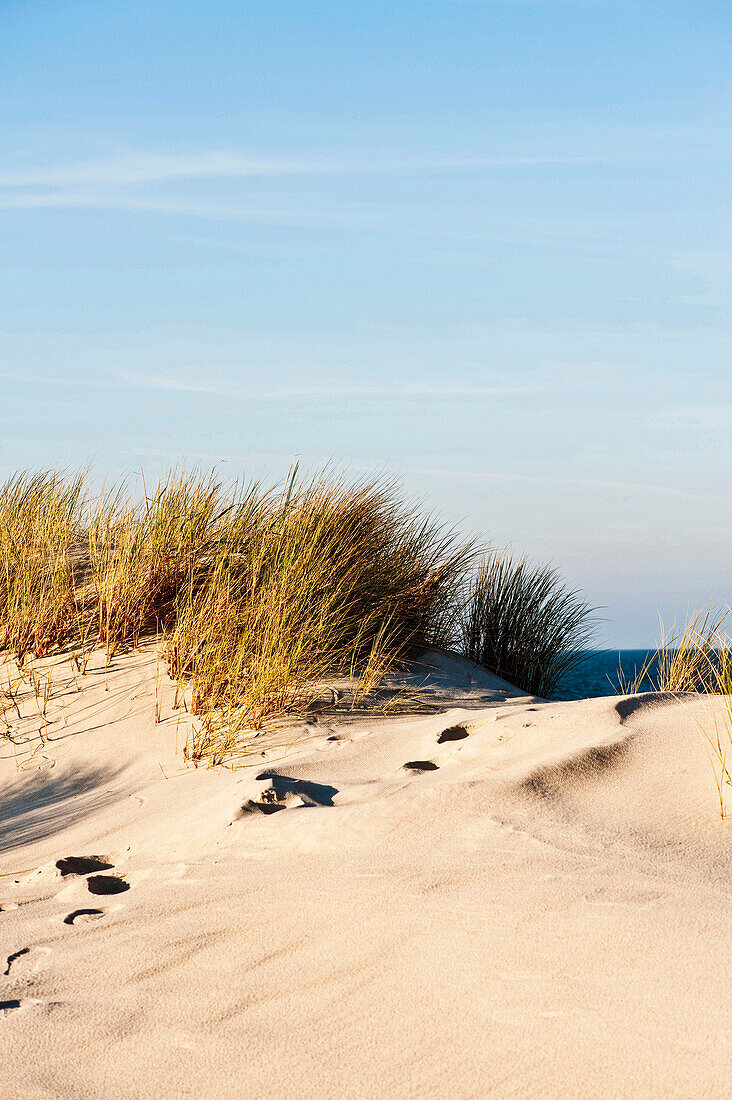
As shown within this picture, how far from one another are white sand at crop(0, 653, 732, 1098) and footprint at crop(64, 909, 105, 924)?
0.07 feet

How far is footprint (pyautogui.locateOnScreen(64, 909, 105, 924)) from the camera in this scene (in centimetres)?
246

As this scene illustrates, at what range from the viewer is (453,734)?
4.04m

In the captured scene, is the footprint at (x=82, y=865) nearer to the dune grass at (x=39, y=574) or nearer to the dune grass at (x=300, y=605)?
the dune grass at (x=300, y=605)

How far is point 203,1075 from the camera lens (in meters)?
1.74

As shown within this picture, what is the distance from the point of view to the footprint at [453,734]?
399 centimetres

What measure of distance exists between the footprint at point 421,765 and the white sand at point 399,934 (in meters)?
0.03

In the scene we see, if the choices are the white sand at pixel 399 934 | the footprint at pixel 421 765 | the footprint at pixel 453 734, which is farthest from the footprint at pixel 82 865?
the footprint at pixel 453 734

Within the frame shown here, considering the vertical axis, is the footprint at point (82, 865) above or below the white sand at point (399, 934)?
below

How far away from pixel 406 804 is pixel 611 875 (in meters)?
0.72

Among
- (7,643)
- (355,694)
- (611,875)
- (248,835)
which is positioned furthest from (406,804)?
(7,643)

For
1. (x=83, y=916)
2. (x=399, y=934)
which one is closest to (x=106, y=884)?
(x=83, y=916)

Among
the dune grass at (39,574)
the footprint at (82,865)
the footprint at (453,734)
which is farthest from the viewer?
the dune grass at (39,574)

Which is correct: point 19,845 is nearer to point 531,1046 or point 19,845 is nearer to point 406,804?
point 406,804

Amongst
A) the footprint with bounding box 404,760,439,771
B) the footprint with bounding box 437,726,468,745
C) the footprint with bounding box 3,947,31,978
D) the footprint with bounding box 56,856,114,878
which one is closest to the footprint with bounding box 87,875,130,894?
the footprint with bounding box 56,856,114,878
